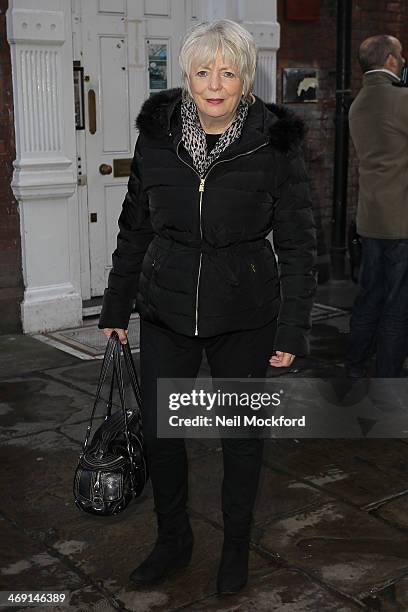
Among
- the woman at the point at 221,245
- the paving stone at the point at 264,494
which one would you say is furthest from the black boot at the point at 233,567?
the paving stone at the point at 264,494

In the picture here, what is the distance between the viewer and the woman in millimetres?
3014

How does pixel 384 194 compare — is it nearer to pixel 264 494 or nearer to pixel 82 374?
pixel 264 494

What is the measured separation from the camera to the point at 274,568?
3400mm

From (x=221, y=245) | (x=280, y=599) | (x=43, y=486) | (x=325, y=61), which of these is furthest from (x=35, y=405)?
(x=325, y=61)

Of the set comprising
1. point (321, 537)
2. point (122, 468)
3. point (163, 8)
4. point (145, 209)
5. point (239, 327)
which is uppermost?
point (163, 8)

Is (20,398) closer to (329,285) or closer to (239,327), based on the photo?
(239,327)

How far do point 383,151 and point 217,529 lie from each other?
7.98 ft

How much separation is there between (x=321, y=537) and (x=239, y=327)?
1123 millimetres

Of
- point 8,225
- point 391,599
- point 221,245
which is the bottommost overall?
point 391,599

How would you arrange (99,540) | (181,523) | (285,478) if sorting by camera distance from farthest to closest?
(285,478), (99,540), (181,523)

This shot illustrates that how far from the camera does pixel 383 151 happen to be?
16.4ft

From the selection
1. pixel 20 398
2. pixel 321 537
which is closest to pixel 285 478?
pixel 321 537

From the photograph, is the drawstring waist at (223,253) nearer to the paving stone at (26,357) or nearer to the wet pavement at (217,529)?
the wet pavement at (217,529)

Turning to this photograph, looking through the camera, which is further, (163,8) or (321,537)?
(163,8)
